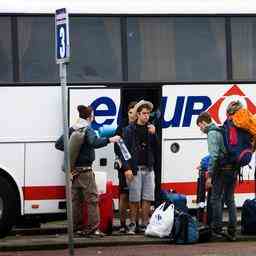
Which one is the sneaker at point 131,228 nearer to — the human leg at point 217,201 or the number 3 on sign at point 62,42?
the human leg at point 217,201

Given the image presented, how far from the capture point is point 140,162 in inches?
546

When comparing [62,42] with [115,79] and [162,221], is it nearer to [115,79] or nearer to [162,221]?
[115,79]

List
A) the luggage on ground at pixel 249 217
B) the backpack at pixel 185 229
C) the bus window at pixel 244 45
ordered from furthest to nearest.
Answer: the bus window at pixel 244 45 → the luggage on ground at pixel 249 217 → the backpack at pixel 185 229

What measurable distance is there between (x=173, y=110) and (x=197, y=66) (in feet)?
2.89

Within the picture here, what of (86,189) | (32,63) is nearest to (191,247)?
(86,189)

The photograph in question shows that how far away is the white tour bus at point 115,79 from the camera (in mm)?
13844

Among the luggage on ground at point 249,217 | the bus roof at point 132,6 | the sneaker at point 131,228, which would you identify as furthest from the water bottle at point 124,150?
the bus roof at point 132,6

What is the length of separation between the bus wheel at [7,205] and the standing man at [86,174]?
1.01 meters

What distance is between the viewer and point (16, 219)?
14.0 metres

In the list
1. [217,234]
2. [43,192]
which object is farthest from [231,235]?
[43,192]

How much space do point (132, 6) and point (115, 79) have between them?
125cm

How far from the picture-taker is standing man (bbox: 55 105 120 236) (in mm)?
13234

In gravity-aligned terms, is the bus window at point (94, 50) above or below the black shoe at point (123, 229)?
above

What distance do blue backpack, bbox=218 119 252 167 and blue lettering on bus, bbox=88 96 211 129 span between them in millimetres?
1376
